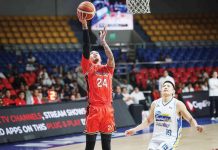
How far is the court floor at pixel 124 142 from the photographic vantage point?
37.9ft

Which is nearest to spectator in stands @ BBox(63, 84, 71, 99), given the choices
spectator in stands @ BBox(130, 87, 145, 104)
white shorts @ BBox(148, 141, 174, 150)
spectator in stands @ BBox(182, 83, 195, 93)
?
spectator in stands @ BBox(130, 87, 145, 104)

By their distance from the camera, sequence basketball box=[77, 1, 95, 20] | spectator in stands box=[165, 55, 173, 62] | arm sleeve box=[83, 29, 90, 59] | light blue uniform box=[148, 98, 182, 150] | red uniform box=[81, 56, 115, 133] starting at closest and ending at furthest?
light blue uniform box=[148, 98, 182, 150], arm sleeve box=[83, 29, 90, 59], basketball box=[77, 1, 95, 20], red uniform box=[81, 56, 115, 133], spectator in stands box=[165, 55, 173, 62]

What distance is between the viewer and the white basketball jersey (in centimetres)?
662

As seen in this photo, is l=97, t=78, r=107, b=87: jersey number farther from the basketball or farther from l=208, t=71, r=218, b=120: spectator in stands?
l=208, t=71, r=218, b=120: spectator in stands

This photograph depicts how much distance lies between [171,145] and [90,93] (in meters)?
2.01

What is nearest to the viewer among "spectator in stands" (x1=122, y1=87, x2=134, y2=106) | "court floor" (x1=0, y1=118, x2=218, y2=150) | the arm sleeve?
the arm sleeve

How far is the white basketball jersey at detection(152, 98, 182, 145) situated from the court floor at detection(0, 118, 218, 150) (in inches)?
178

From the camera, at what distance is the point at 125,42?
88.9 ft

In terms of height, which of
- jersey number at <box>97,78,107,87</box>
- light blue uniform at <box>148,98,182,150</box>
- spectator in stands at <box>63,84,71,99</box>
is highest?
jersey number at <box>97,78,107,87</box>

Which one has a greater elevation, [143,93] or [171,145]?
[171,145]

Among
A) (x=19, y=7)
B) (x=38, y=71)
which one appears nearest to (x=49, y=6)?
(x=19, y=7)

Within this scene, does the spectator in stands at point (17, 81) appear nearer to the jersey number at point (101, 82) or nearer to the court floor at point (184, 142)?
the court floor at point (184, 142)

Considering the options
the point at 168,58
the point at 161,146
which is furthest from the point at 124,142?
the point at 168,58

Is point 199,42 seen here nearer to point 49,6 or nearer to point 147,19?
point 147,19
